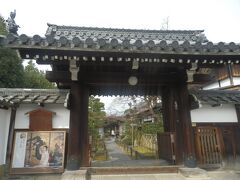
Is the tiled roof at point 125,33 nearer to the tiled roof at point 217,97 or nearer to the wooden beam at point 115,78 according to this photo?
the tiled roof at point 217,97

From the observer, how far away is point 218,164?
7055 mm

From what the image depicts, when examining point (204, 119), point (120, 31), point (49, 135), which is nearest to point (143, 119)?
point (120, 31)

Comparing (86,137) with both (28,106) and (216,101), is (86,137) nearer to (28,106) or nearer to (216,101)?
(28,106)

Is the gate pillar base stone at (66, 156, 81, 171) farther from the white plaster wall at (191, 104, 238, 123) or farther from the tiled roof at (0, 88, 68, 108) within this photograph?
the white plaster wall at (191, 104, 238, 123)

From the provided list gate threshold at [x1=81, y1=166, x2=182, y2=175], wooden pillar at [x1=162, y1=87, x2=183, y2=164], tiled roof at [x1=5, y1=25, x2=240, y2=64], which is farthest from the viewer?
wooden pillar at [x1=162, y1=87, x2=183, y2=164]

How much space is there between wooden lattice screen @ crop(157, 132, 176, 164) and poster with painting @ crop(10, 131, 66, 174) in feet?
12.2

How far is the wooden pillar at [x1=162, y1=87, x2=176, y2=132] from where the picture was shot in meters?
7.20

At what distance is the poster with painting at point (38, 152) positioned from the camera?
6180 mm

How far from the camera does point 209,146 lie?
7.11 metres

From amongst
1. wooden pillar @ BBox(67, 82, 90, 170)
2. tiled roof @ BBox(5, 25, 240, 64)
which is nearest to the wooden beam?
wooden pillar @ BBox(67, 82, 90, 170)

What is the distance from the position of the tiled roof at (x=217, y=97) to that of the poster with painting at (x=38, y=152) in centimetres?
479

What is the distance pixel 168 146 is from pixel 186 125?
57.9 inches

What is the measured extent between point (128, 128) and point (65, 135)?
16569mm

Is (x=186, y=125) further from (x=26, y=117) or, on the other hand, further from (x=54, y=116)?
(x=26, y=117)
